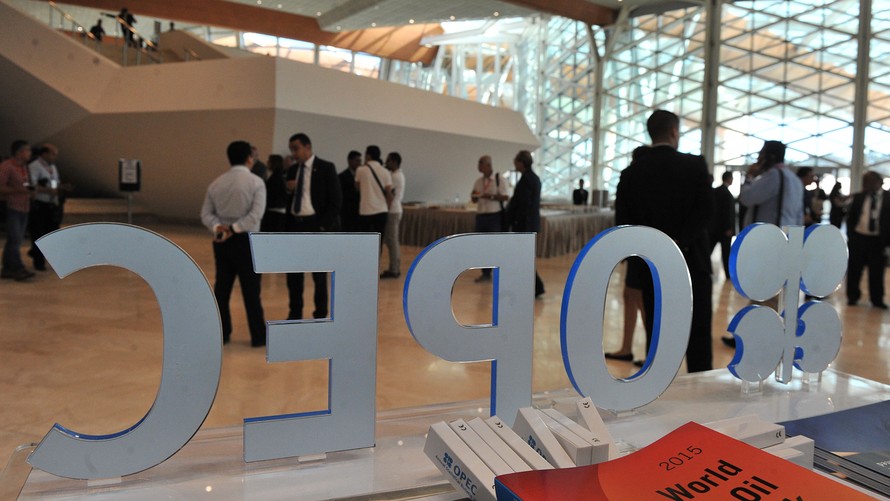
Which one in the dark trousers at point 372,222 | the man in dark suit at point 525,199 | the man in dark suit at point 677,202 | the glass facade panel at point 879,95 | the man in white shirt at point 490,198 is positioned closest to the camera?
the man in dark suit at point 677,202

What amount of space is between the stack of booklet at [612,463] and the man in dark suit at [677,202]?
Result: 2.11 meters

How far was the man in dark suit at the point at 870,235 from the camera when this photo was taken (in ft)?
22.2

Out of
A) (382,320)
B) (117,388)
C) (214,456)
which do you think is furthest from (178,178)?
(214,456)

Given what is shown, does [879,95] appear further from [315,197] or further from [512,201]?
[315,197]

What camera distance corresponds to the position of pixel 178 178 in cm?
1397

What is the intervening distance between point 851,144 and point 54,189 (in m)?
17.9

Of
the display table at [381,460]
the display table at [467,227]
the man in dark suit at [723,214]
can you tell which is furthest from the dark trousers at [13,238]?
the man in dark suit at [723,214]

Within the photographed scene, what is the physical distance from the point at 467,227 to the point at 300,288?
21.0 ft

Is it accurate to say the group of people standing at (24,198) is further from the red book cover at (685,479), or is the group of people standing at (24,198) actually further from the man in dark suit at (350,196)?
the red book cover at (685,479)

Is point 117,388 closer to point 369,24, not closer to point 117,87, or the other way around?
point 117,87

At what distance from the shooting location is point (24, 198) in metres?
7.03

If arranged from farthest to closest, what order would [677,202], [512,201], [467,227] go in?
[467,227] < [512,201] < [677,202]

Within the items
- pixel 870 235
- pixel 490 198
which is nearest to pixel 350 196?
pixel 490 198

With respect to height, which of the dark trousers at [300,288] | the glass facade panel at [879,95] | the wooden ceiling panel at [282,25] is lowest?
the dark trousers at [300,288]
